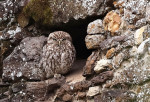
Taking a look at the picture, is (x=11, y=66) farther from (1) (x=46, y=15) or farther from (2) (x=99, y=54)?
(2) (x=99, y=54)

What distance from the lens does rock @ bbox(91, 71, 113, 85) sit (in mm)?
3584

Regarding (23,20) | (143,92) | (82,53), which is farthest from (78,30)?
(143,92)

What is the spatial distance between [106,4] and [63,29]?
3.78 feet

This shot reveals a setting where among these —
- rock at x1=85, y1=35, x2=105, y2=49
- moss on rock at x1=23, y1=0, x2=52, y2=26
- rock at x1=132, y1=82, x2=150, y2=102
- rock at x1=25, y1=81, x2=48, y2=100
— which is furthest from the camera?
moss on rock at x1=23, y1=0, x2=52, y2=26

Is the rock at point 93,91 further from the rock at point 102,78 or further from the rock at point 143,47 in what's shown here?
the rock at point 143,47

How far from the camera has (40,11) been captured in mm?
5094

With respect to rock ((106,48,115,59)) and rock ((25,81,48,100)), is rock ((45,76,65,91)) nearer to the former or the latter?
rock ((25,81,48,100))

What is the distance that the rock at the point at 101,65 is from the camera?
3.72m

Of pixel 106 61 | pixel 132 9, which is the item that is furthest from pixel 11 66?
pixel 132 9

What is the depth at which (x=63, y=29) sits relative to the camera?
210 inches

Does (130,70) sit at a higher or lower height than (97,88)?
higher

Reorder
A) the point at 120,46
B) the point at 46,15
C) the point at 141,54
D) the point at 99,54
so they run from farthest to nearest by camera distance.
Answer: the point at 46,15 → the point at 99,54 → the point at 120,46 → the point at 141,54

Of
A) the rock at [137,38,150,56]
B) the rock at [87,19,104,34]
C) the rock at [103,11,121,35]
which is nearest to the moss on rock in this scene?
the rock at [87,19,104,34]

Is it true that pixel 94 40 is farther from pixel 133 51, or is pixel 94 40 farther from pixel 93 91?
pixel 133 51
